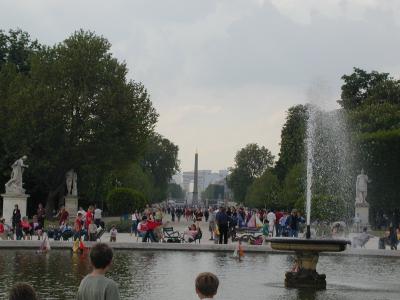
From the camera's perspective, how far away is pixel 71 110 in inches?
2274

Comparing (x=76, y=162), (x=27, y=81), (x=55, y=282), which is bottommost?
(x=55, y=282)

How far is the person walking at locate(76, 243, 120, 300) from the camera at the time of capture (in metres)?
7.77

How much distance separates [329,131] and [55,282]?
58.9 m

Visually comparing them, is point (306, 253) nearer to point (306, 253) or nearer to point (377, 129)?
point (306, 253)

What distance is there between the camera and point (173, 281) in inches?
814

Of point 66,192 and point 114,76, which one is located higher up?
point 114,76

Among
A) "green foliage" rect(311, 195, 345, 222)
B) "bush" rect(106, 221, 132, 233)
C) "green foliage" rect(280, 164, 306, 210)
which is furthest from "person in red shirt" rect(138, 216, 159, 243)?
"green foliage" rect(280, 164, 306, 210)

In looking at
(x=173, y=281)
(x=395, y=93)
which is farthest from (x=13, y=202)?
(x=395, y=93)

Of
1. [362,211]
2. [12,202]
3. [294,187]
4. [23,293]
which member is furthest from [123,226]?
[23,293]

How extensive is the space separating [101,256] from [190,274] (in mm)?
15131

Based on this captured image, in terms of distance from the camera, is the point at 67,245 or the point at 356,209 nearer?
the point at 67,245

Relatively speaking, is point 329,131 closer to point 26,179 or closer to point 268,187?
point 26,179

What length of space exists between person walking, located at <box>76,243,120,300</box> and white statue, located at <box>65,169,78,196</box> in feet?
173

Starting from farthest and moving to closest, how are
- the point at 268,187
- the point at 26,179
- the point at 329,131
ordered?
the point at 268,187 → the point at 329,131 → the point at 26,179
